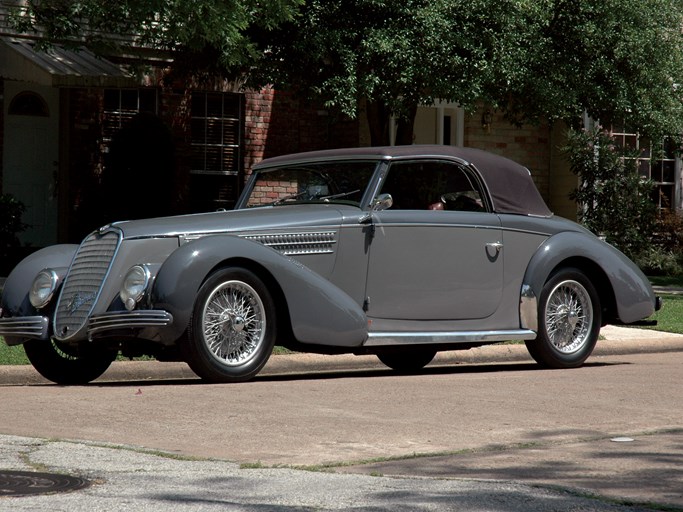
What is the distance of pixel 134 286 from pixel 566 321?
12.7 ft

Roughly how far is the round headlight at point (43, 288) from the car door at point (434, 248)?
2.32 meters

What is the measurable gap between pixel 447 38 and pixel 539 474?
12694 mm

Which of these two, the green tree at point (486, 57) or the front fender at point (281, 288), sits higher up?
the green tree at point (486, 57)

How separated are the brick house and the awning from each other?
0.02 metres

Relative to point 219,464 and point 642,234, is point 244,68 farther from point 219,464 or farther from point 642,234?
point 219,464

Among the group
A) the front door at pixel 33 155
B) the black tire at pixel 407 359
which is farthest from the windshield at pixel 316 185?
the front door at pixel 33 155

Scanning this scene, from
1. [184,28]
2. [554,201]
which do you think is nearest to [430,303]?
[184,28]

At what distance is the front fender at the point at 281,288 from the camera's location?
880cm

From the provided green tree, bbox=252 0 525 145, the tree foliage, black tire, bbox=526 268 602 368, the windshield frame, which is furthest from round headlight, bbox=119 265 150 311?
the tree foliage

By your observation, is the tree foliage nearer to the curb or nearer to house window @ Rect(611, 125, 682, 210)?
house window @ Rect(611, 125, 682, 210)

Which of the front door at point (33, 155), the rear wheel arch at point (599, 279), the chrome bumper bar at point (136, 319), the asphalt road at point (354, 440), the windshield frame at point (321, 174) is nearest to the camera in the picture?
the asphalt road at point (354, 440)

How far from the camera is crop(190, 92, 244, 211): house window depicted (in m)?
23.2

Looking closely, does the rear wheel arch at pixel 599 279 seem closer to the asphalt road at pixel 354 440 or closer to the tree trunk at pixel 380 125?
the asphalt road at pixel 354 440

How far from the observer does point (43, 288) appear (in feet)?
31.2
